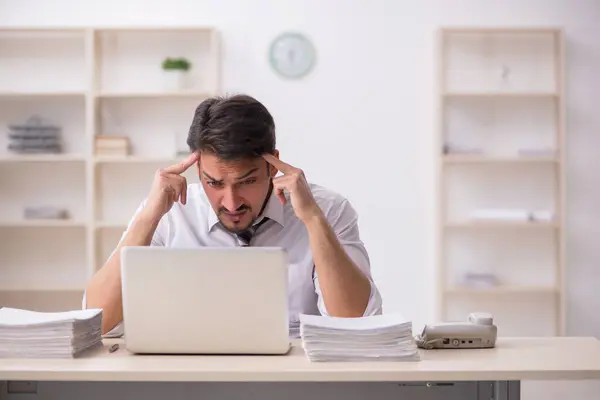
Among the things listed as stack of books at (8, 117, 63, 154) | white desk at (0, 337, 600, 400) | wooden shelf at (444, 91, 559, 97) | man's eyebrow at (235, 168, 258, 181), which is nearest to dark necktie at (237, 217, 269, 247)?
man's eyebrow at (235, 168, 258, 181)

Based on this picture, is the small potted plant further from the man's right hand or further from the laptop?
the laptop

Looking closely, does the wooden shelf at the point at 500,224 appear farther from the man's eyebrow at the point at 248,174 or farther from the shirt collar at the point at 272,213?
the man's eyebrow at the point at 248,174

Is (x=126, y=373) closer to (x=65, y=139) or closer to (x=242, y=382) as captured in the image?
(x=242, y=382)

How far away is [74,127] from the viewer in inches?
195

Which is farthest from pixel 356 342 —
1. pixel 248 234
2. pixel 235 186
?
pixel 248 234

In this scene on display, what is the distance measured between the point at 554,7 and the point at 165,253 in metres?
3.87

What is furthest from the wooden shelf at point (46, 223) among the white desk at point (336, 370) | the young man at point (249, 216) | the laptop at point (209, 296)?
the laptop at point (209, 296)

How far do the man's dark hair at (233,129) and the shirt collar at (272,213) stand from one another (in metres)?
0.15

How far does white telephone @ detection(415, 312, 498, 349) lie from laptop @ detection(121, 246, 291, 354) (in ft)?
1.10

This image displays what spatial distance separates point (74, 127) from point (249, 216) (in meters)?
2.92

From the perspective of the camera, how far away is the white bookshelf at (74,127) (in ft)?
16.1

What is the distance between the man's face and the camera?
2244 millimetres

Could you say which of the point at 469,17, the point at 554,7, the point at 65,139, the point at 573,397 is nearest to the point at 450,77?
the point at 469,17

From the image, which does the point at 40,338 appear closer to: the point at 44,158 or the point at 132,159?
the point at 132,159
